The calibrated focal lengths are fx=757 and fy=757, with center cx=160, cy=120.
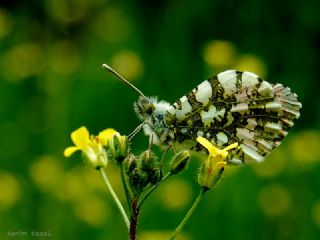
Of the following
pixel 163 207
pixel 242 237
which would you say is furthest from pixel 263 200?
pixel 163 207

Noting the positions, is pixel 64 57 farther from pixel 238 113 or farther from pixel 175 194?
pixel 238 113

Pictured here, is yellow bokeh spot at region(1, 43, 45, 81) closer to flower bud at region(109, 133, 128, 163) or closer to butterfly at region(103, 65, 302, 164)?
butterfly at region(103, 65, 302, 164)

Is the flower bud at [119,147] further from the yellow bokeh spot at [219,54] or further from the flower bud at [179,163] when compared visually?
the yellow bokeh spot at [219,54]

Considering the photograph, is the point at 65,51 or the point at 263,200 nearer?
the point at 263,200

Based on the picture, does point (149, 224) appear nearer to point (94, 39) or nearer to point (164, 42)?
point (164, 42)

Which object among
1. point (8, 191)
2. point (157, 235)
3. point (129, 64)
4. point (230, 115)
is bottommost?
point (8, 191)

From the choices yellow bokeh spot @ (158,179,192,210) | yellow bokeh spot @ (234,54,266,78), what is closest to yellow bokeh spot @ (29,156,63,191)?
yellow bokeh spot @ (158,179,192,210)

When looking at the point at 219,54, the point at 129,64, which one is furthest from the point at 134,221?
the point at 129,64
